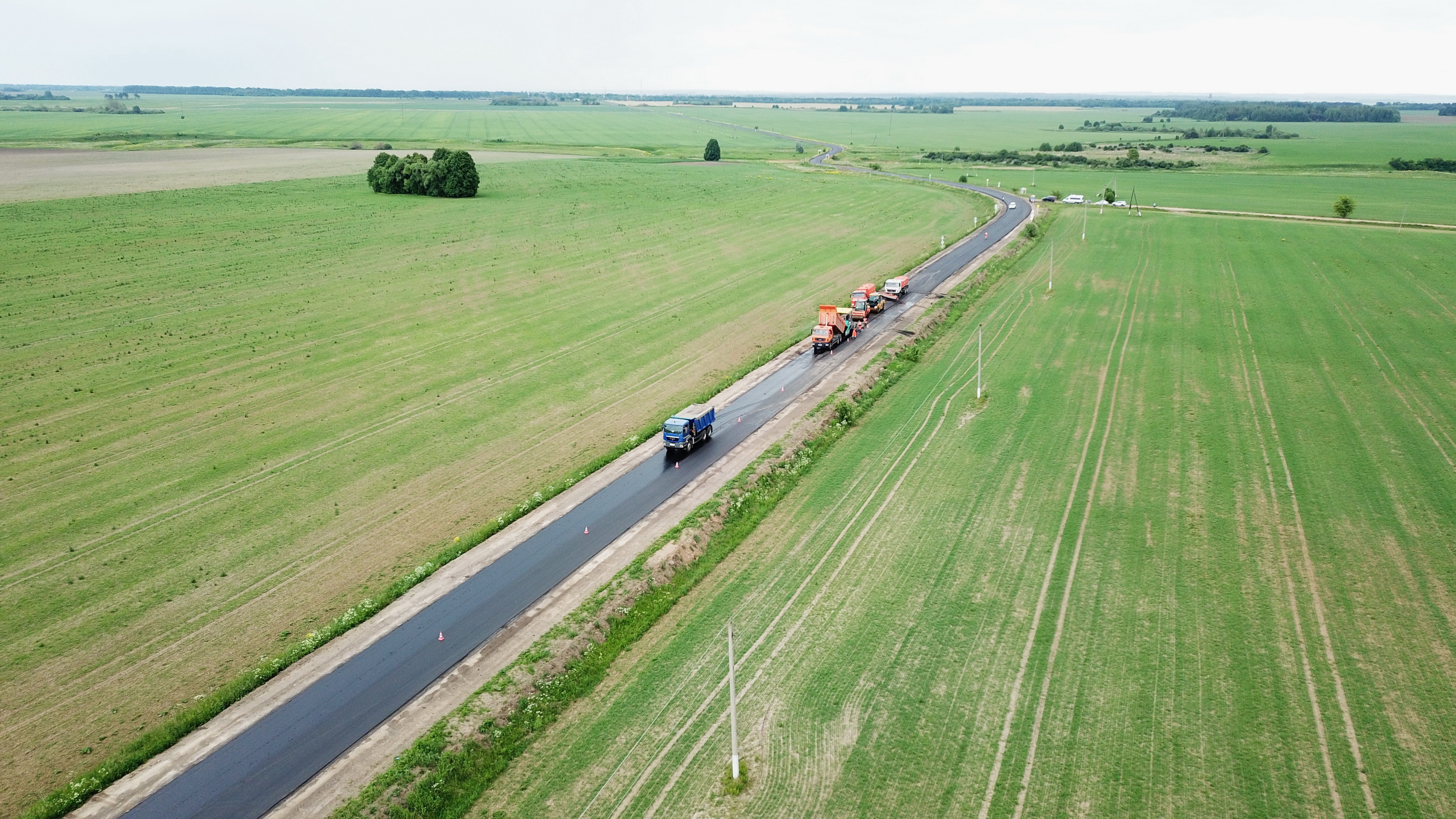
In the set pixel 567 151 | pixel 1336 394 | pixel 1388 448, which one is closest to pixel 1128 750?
pixel 1388 448

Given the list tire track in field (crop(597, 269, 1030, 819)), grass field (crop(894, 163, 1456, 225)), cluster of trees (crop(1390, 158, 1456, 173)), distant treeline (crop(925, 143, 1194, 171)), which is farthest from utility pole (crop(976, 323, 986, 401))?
cluster of trees (crop(1390, 158, 1456, 173))

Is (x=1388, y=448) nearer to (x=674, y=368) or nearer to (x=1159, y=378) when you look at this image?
(x=1159, y=378)

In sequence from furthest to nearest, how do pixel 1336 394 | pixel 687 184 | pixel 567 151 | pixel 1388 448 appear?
pixel 567 151, pixel 687 184, pixel 1336 394, pixel 1388 448

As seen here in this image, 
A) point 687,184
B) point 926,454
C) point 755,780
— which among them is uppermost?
point 687,184

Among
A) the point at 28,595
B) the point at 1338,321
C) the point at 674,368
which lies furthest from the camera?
the point at 1338,321

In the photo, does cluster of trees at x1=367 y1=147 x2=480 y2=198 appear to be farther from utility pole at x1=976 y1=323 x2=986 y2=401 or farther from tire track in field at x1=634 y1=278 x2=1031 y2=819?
tire track in field at x1=634 y1=278 x2=1031 y2=819

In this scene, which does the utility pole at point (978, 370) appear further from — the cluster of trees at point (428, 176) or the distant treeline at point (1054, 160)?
the distant treeline at point (1054, 160)

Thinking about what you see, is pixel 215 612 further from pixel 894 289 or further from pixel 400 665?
pixel 894 289
